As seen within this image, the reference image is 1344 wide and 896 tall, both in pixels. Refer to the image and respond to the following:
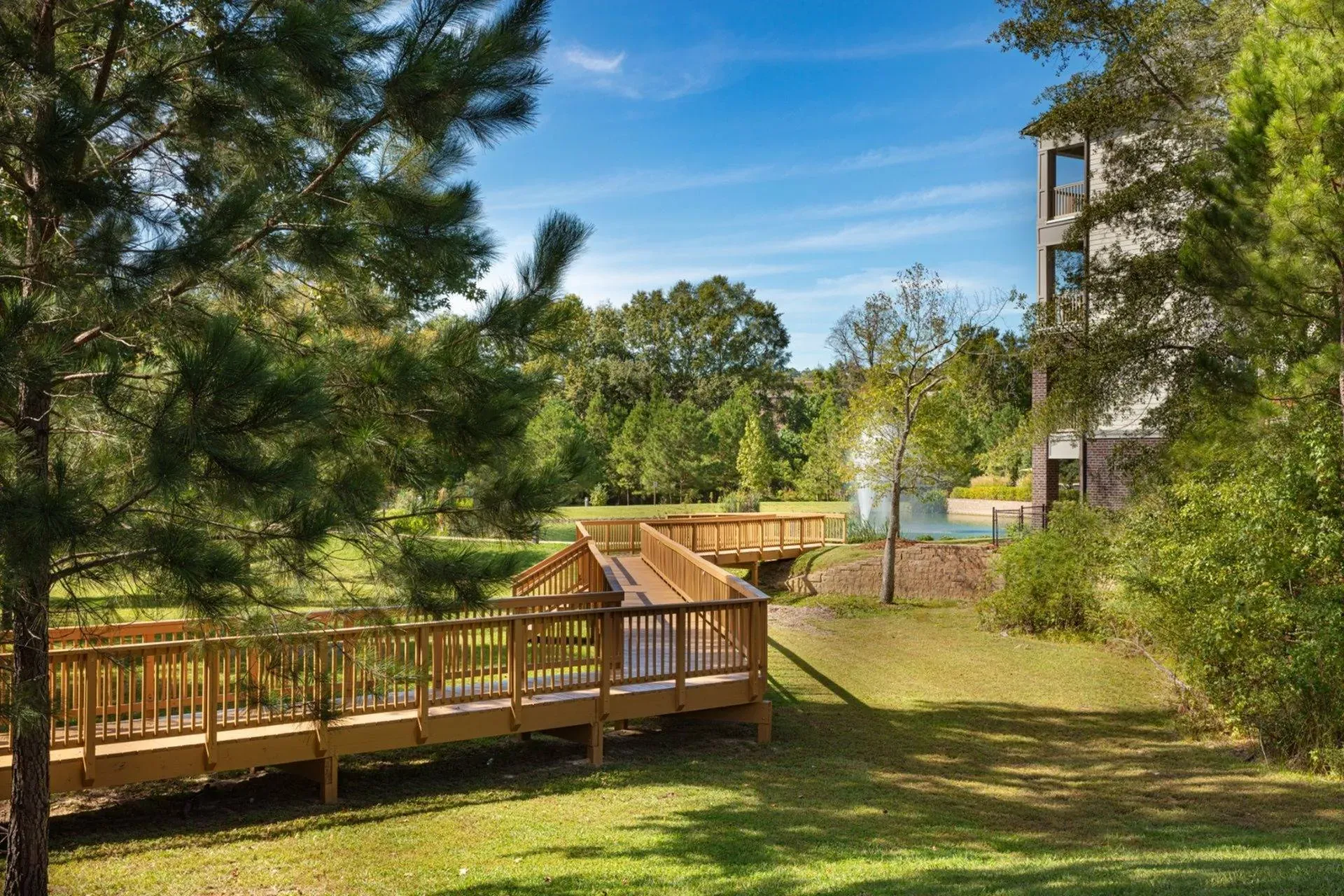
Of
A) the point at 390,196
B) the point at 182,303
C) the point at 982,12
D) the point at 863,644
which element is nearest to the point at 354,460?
the point at 182,303

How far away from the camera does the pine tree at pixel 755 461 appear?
45.0 metres

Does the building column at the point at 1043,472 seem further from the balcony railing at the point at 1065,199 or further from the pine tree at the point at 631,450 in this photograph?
the pine tree at the point at 631,450

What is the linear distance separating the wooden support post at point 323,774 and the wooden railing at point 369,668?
0.45 metres

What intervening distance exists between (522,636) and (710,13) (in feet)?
57.5

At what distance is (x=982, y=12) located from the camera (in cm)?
2052

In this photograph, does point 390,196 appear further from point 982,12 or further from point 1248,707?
point 982,12

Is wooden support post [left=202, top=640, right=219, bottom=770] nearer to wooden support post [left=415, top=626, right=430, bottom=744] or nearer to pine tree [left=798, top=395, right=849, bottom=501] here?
wooden support post [left=415, top=626, right=430, bottom=744]

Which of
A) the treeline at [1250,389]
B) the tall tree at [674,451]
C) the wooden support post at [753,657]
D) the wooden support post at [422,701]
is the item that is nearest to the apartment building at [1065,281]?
the treeline at [1250,389]

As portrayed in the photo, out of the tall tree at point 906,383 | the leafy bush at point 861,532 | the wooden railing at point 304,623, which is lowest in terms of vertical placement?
the leafy bush at point 861,532

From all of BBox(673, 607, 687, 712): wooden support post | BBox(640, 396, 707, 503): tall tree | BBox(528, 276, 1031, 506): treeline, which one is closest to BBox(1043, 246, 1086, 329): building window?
BBox(528, 276, 1031, 506): treeline

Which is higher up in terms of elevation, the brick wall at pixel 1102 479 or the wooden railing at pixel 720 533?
the brick wall at pixel 1102 479

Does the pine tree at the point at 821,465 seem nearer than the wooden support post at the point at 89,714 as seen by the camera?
No

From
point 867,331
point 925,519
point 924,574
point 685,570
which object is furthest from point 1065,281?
point 925,519

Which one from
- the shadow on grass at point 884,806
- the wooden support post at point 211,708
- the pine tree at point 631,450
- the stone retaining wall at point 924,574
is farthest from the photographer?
the pine tree at point 631,450
